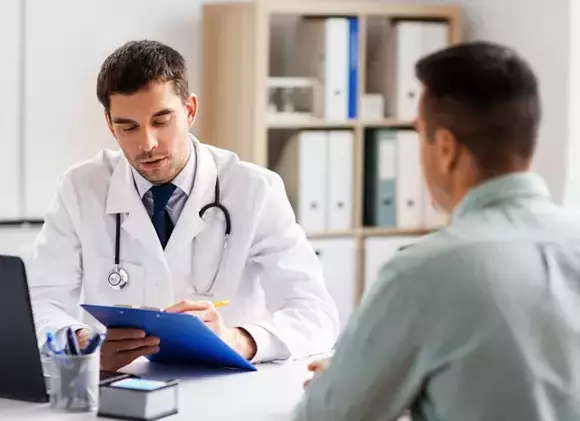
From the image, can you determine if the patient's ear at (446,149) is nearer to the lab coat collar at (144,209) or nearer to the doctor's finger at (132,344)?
the doctor's finger at (132,344)

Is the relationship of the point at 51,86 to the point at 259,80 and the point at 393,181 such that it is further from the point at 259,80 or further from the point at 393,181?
the point at 393,181

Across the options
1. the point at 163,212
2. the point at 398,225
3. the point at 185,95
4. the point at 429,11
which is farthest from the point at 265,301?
the point at 429,11

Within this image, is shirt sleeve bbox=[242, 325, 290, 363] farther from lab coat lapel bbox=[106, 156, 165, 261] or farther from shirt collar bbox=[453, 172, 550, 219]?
shirt collar bbox=[453, 172, 550, 219]

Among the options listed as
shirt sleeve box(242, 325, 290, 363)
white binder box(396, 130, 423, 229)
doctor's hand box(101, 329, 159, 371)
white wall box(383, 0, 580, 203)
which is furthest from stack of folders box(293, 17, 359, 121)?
doctor's hand box(101, 329, 159, 371)

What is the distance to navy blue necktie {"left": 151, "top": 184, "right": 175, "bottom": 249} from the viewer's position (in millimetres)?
2297

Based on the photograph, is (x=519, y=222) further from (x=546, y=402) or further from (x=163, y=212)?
(x=163, y=212)

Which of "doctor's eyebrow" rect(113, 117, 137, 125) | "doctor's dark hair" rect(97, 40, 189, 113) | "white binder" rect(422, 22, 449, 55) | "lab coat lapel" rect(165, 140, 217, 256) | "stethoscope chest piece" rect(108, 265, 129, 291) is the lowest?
"stethoscope chest piece" rect(108, 265, 129, 291)

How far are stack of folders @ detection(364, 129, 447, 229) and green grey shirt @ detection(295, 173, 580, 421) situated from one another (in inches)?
96.2

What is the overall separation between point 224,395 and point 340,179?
200 centimetres

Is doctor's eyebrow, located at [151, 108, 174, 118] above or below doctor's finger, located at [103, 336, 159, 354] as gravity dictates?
above

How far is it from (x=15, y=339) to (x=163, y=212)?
25.6 inches

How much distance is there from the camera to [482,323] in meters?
1.23

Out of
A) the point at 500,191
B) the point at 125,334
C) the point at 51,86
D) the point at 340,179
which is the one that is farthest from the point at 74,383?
the point at 340,179

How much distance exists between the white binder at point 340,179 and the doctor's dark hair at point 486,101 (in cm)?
236
